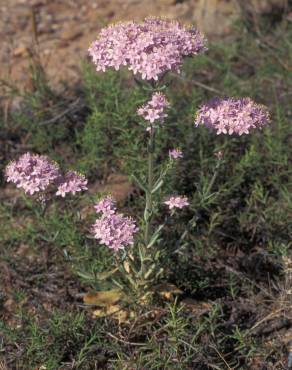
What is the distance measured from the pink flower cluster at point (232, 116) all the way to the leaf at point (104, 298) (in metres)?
1.07

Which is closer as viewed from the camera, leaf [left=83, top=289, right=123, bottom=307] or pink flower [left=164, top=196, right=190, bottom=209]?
pink flower [left=164, top=196, right=190, bottom=209]

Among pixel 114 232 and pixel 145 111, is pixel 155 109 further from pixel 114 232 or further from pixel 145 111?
pixel 114 232

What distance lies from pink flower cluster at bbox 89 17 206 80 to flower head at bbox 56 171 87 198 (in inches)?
22.3

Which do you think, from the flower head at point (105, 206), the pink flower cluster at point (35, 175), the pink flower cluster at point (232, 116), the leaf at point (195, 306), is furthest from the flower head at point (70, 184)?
the leaf at point (195, 306)

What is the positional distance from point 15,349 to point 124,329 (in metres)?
0.59

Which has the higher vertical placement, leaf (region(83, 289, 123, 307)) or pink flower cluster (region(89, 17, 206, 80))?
pink flower cluster (region(89, 17, 206, 80))

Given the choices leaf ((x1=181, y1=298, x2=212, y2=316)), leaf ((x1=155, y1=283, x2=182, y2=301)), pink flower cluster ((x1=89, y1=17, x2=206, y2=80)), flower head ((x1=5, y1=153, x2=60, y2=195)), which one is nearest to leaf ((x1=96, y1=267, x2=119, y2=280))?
leaf ((x1=155, y1=283, x2=182, y2=301))

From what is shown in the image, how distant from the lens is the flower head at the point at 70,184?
327 cm

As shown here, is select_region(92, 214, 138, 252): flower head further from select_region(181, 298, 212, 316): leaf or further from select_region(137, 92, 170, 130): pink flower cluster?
select_region(181, 298, 212, 316): leaf

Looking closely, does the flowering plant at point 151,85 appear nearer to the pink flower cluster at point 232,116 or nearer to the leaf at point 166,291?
the pink flower cluster at point 232,116

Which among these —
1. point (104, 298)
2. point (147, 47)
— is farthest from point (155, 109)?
point (104, 298)

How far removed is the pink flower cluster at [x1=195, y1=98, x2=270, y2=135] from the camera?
3.21 metres

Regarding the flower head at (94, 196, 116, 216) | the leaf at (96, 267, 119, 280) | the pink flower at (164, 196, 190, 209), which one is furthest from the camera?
the leaf at (96, 267, 119, 280)

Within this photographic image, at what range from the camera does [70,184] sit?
3281 mm
